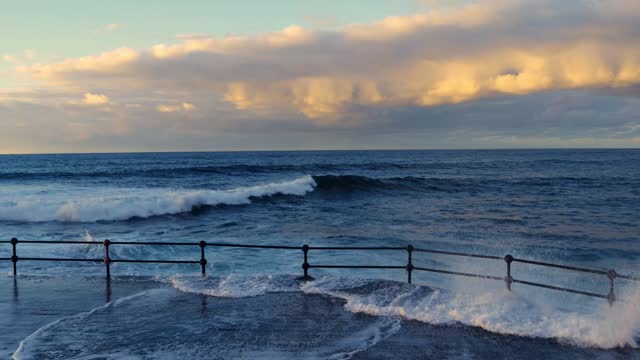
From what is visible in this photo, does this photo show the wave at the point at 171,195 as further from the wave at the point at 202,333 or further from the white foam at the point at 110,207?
the wave at the point at 202,333

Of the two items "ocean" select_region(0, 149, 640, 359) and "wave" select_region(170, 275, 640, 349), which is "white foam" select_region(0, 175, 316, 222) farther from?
"wave" select_region(170, 275, 640, 349)

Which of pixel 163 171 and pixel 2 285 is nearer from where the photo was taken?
pixel 2 285

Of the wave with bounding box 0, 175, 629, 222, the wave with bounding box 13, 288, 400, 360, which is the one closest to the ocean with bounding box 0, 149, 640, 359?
the wave with bounding box 13, 288, 400, 360

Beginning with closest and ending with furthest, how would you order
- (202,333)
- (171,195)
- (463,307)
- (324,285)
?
(202,333), (463,307), (324,285), (171,195)

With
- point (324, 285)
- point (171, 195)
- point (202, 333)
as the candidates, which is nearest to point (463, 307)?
point (324, 285)

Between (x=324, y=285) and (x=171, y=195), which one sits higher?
(x=171, y=195)

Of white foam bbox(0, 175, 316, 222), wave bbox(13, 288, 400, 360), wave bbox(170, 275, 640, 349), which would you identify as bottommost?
white foam bbox(0, 175, 316, 222)

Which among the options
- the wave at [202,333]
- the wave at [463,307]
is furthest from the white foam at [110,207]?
the wave at [202,333]

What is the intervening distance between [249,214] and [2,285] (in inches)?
841

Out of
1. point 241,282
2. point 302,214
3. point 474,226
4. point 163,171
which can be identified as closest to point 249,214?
point 302,214

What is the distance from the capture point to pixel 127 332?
8.41m

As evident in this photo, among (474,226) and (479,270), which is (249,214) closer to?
(474,226)

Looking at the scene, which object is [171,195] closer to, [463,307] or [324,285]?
[324,285]

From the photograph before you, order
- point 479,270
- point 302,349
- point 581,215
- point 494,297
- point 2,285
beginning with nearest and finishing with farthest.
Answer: point 302,349 < point 494,297 < point 2,285 < point 479,270 < point 581,215
